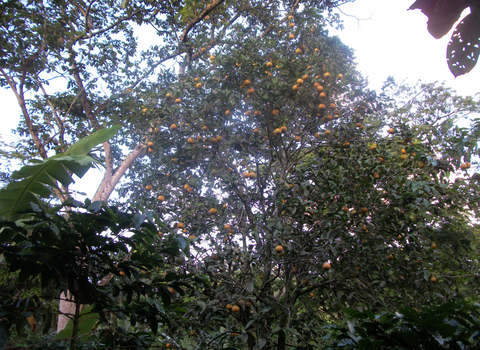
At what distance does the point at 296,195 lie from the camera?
101 inches

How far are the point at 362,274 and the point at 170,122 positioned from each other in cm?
248

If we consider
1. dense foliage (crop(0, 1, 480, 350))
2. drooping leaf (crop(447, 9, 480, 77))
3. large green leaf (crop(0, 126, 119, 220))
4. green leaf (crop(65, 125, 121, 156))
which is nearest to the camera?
drooping leaf (crop(447, 9, 480, 77))

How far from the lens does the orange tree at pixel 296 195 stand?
8.00 ft

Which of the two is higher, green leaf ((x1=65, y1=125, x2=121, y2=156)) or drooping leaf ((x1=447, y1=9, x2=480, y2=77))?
green leaf ((x1=65, y1=125, x2=121, y2=156))

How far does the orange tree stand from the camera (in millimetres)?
2438

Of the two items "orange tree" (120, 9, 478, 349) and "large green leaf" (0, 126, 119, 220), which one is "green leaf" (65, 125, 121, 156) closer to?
"large green leaf" (0, 126, 119, 220)

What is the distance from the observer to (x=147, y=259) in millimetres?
1507

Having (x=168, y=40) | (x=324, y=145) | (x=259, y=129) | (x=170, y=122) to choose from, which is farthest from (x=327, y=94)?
(x=168, y=40)

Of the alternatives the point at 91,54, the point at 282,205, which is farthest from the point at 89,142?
the point at 91,54

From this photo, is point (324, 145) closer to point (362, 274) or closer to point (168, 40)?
point (362, 274)

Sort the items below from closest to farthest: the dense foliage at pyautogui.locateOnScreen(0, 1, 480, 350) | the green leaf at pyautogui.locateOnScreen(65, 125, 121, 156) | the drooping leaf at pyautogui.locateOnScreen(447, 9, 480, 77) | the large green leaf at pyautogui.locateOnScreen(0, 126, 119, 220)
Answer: the drooping leaf at pyautogui.locateOnScreen(447, 9, 480, 77), the large green leaf at pyautogui.locateOnScreen(0, 126, 119, 220), the green leaf at pyautogui.locateOnScreen(65, 125, 121, 156), the dense foliage at pyautogui.locateOnScreen(0, 1, 480, 350)

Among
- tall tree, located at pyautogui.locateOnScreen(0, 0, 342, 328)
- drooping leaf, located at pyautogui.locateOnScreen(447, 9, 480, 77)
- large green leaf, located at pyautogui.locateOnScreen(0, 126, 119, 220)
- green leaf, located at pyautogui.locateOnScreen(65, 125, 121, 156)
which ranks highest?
tall tree, located at pyautogui.locateOnScreen(0, 0, 342, 328)

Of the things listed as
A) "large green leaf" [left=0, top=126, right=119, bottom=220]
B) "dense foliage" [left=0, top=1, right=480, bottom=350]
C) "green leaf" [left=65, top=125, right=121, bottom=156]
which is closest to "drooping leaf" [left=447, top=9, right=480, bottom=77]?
"dense foliage" [left=0, top=1, right=480, bottom=350]

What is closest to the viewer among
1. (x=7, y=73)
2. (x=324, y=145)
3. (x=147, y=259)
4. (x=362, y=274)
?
(x=147, y=259)
